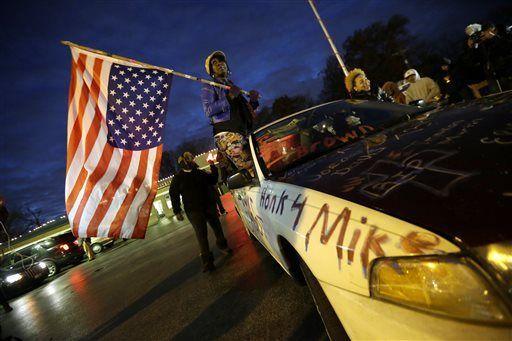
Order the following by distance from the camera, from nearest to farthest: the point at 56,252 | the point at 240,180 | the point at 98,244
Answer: the point at 240,180 → the point at 56,252 → the point at 98,244

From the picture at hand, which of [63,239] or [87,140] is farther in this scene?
[63,239]

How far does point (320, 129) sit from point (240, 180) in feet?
2.97

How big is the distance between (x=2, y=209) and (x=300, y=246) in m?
7.02

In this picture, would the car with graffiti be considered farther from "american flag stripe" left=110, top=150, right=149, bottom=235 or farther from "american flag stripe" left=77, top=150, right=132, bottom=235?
"american flag stripe" left=77, top=150, right=132, bottom=235

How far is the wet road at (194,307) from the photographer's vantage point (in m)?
2.52

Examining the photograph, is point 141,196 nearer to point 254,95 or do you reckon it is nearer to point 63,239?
point 254,95

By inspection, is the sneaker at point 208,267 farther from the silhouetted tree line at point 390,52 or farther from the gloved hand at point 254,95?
the silhouetted tree line at point 390,52

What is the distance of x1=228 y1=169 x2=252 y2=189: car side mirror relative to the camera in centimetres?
275

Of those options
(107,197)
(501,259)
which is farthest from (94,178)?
(501,259)

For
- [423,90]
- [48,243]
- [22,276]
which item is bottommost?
[22,276]

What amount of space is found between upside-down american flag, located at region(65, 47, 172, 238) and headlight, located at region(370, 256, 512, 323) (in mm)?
3046

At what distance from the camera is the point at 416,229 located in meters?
0.99

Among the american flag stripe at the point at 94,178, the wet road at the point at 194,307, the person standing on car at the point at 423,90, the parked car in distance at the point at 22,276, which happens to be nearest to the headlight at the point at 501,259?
the wet road at the point at 194,307

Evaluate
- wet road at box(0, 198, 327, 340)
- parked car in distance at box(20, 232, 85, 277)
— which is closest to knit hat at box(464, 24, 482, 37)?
wet road at box(0, 198, 327, 340)
